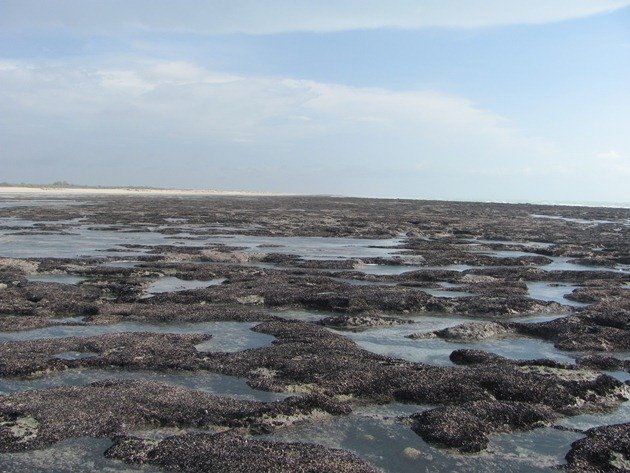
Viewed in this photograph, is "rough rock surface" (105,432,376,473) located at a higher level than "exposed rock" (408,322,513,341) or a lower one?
lower

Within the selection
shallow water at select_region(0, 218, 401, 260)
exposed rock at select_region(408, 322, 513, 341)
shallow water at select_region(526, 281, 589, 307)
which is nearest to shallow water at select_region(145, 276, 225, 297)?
shallow water at select_region(0, 218, 401, 260)

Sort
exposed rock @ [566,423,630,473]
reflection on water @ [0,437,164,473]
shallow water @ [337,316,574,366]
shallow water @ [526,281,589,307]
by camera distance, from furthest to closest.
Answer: shallow water @ [526,281,589,307] < shallow water @ [337,316,574,366] < exposed rock @ [566,423,630,473] < reflection on water @ [0,437,164,473]

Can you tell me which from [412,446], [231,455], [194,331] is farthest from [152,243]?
[412,446]

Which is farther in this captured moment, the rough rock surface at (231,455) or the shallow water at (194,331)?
the shallow water at (194,331)

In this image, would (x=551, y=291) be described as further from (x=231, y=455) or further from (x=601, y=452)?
(x=231, y=455)

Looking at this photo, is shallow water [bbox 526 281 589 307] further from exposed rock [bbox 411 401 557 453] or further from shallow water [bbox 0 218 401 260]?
exposed rock [bbox 411 401 557 453]

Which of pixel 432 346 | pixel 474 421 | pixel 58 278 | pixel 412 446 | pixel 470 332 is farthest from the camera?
pixel 58 278

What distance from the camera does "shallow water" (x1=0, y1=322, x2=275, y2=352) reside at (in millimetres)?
11727

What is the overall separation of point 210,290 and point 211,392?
8.46m

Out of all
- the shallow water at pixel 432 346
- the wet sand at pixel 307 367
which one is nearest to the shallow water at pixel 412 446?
the wet sand at pixel 307 367

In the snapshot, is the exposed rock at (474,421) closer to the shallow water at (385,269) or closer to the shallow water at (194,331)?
the shallow water at (194,331)

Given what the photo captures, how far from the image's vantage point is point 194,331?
12836 millimetres

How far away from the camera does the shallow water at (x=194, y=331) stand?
1173 cm

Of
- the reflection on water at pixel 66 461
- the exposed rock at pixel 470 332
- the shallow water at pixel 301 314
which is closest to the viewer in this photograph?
the reflection on water at pixel 66 461
